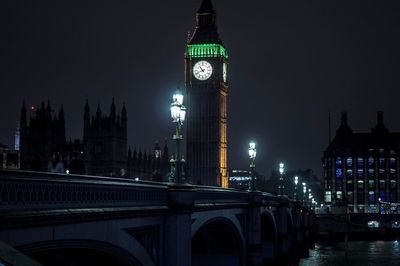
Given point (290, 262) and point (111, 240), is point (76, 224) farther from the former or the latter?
point (290, 262)

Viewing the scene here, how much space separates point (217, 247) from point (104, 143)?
7501 centimetres

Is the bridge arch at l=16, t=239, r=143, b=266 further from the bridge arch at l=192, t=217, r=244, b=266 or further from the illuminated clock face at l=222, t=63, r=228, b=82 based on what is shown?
the illuminated clock face at l=222, t=63, r=228, b=82

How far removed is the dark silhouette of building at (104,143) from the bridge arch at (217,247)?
7248 cm

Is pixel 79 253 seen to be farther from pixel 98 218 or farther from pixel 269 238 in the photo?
pixel 269 238

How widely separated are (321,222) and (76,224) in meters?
133

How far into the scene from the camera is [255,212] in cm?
4256

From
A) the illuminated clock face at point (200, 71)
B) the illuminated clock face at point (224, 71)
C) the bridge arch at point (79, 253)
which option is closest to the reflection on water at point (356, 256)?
the illuminated clock face at point (200, 71)

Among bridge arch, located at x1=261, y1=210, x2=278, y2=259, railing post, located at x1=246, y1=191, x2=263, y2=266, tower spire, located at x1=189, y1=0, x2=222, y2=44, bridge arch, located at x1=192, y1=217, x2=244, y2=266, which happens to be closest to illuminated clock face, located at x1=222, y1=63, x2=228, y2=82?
tower spire, located at x1=189, y1=0, x2=222, y2=44

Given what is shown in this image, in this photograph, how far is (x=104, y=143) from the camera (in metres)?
113

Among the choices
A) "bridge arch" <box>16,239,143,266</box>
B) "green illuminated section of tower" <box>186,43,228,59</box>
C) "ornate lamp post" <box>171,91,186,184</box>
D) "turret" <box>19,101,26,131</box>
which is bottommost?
"bridge arch" <box>16,239,143,266</box>

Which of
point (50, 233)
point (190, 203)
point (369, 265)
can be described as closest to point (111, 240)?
point (50, 233)

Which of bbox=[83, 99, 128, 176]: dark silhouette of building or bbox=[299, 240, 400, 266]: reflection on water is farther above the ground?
bbox=[83, 99, 128, 176]: dark silhouette of building

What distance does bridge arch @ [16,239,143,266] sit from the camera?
44.5 feet

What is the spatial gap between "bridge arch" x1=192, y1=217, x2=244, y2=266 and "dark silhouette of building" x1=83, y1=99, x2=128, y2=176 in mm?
72484
